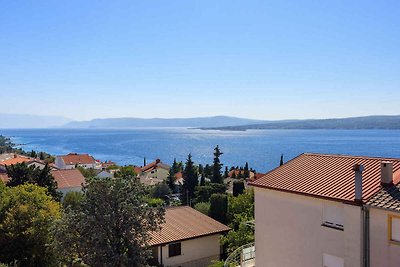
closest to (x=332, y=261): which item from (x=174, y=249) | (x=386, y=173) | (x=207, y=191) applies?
(x=386, y=173)

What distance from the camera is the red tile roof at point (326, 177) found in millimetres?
13078

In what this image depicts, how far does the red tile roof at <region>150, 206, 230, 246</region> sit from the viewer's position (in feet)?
79.7

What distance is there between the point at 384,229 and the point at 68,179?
4410 centimetres

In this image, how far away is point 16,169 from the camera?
37.7 metres

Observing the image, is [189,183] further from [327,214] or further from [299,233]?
[327,214]

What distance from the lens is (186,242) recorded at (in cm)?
2495

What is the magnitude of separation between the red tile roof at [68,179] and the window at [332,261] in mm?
39483

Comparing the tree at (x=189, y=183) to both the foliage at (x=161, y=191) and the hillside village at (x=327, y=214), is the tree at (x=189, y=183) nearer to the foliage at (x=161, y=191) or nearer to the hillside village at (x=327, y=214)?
the foliage at (x=161, y=191)

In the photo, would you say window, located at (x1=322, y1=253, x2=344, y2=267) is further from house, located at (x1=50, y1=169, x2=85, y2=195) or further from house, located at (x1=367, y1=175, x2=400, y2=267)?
house, located at (x1=50, y1=169, x2=85, y2=195)

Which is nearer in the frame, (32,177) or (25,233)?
(25,233)

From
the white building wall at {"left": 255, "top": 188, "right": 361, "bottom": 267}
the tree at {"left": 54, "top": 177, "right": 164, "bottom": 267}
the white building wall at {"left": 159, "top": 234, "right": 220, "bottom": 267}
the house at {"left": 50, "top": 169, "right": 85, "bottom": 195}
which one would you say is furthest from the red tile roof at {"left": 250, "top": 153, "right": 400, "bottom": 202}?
the house at {"left": 50, "top": 169, "right": 85, "bottom": 195}

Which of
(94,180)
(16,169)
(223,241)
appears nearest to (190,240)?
(223,241)

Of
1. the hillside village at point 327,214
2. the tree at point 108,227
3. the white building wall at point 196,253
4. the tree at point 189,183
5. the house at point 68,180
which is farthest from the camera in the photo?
the tree at point 189,183

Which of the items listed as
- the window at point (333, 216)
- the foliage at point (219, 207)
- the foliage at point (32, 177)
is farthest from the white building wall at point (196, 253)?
the foliage at point (32, 177)
